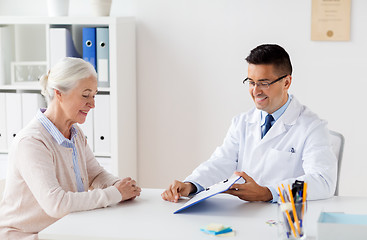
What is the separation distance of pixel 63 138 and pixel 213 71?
164cm

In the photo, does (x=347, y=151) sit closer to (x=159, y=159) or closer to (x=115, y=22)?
(x=159, y=159)

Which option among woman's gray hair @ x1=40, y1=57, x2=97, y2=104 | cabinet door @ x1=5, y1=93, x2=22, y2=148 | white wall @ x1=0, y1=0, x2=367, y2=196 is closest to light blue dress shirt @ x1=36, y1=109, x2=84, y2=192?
woman's gray hair @ x1=40, y1=57, x2=97, y2=104

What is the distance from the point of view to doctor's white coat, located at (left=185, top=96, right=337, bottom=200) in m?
2.17

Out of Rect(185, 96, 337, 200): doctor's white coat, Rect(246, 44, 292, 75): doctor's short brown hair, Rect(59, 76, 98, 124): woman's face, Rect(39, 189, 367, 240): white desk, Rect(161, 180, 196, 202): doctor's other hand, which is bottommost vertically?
Rect(39, 189, 367, 240): white desk

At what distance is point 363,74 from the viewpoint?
3381mm

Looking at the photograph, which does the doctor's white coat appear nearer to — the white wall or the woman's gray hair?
the woman's gray hair

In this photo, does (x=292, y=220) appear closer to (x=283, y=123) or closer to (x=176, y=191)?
(x=176, y=191)

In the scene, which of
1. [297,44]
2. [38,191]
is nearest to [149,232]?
[38,191]

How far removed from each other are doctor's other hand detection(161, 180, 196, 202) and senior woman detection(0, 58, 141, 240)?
0.11 m

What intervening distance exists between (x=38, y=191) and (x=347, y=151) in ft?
7.01

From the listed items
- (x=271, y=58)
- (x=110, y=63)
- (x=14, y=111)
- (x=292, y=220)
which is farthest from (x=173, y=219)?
(x=14, y=111)

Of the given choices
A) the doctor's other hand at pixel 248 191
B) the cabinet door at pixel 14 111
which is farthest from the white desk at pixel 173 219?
the cabinet door at pixel 14 111

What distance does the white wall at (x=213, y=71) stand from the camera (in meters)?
3.41

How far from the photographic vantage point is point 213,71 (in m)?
3.55
